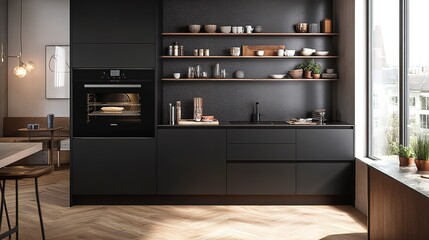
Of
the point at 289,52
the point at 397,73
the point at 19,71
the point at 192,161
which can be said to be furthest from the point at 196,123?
the point at 19,71

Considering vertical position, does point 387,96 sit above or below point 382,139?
above

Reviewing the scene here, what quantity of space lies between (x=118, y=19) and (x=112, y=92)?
76 cm

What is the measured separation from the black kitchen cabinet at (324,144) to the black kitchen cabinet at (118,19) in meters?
1.87

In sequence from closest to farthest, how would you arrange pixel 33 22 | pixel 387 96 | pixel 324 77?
pixel 387 96 < pixel 324 77 < pixel 33 22

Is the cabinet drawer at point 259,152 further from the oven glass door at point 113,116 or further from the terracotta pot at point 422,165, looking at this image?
the terracotta pot at point 422,165

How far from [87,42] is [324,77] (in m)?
2.61

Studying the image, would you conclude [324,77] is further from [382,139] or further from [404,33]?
[404,33]

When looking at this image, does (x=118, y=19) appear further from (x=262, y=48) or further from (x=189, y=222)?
(x=189, y=222)

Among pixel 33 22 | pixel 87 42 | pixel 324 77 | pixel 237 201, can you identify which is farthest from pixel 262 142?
pixel 33 22

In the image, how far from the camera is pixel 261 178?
19.2ft

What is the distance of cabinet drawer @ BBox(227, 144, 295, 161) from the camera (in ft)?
19.1

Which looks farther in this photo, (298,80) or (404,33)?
(298,80)

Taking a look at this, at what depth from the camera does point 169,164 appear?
19.2 feet

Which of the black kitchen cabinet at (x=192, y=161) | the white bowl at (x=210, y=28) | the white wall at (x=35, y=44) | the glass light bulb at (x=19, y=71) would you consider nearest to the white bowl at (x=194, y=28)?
the white bowl at (x=210, y=28)
